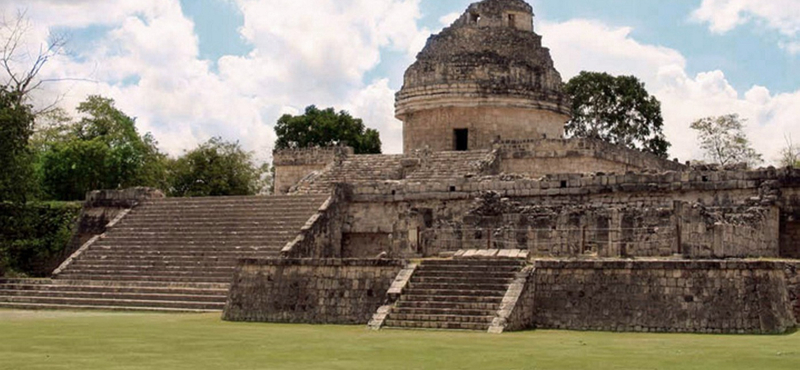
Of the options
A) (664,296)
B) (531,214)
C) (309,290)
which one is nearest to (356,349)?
(664,296)

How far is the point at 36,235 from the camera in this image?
100 feet

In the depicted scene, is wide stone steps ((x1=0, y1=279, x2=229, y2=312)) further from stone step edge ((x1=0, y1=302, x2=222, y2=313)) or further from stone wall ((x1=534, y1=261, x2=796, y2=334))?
stone wall ((x1=534, y1=261, x2=796, y2=334))

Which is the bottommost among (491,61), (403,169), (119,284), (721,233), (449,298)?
(449,298)

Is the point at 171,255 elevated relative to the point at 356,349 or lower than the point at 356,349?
elevated

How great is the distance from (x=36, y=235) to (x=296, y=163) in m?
8.81

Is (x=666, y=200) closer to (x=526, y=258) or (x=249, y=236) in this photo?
(x=526, y=258)

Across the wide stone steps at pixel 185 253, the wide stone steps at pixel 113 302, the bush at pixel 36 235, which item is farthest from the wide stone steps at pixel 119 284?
the bush at pixel 36 235

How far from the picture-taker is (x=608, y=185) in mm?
24719

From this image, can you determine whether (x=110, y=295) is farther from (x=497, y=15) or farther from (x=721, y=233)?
(x=497, y=15)

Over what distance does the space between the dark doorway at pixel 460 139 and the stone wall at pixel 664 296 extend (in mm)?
17270

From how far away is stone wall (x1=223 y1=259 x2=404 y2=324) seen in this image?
18344 millimetres

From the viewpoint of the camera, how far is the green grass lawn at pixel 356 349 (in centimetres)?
1138

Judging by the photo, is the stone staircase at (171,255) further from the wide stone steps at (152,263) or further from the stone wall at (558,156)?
the stone wall at (558,156)

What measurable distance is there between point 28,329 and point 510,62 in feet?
68.8
